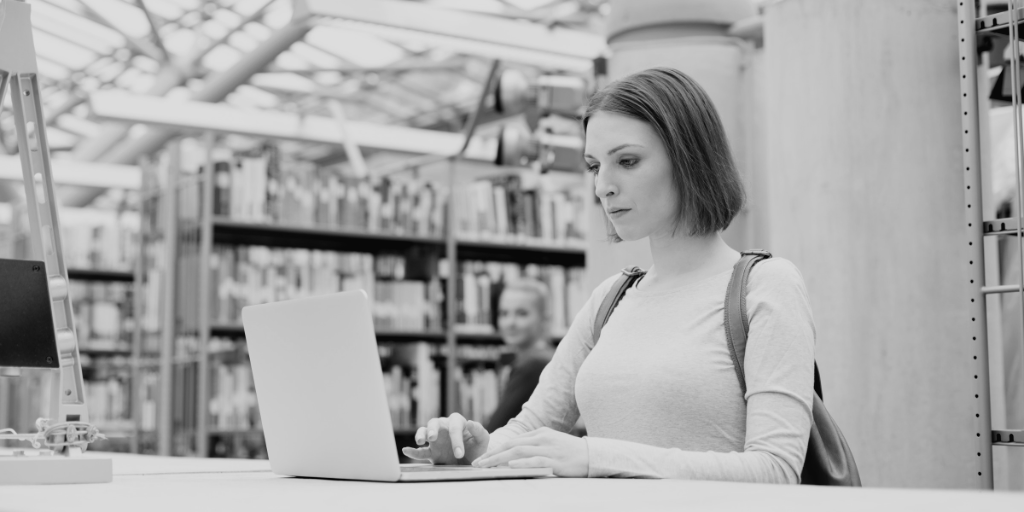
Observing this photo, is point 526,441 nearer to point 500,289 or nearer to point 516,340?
point 516,340

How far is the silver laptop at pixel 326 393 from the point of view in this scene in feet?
4.25

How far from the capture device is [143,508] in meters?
1.03

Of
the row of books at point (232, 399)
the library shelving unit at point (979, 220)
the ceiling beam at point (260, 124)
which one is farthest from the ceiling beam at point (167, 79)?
the library shelving unit at point (979, 220)

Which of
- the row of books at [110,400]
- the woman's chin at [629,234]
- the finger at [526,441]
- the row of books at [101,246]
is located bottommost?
the row of books at [110,400]

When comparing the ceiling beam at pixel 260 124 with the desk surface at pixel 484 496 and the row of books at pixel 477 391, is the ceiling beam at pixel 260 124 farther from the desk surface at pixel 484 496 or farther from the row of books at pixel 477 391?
the desk surface at pixel 484 496

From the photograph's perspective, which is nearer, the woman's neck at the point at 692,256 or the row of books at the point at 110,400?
the woman's neck at the point at 692,256

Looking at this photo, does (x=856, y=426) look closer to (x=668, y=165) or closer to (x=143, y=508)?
(x=668, y=165)

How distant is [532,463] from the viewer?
1.36 m

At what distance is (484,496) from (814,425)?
0.63m

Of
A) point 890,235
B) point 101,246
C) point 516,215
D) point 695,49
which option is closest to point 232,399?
point 516,215

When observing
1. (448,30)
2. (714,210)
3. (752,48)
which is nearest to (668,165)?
(714,210)

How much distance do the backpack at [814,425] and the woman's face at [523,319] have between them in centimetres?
315

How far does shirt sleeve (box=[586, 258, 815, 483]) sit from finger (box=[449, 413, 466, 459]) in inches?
8.1

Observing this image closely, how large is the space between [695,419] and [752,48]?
7.31 feet
